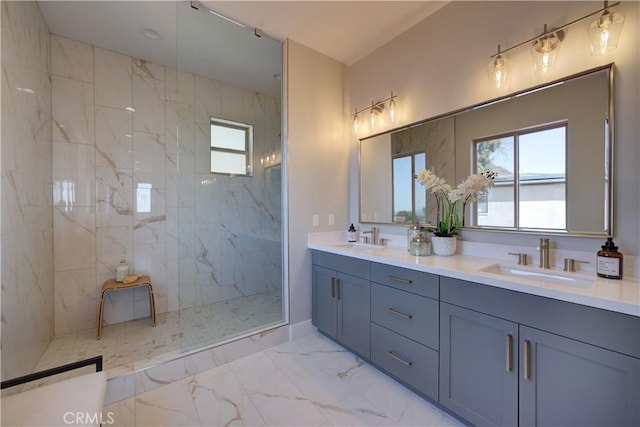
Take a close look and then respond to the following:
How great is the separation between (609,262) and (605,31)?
1168mm

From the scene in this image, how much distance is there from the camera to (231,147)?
9.55 ft

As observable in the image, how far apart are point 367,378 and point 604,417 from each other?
48.6 inches

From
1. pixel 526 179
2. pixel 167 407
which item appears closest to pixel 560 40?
pixel 526 179

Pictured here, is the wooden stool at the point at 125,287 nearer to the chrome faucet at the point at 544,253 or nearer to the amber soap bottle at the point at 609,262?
the chrome faucet at the point at 544,253

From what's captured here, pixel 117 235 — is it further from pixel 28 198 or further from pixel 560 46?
pixel 560 46

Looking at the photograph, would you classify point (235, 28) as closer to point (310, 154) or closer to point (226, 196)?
point (310, 154)

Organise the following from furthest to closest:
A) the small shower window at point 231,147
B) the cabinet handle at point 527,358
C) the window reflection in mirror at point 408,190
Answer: the small shower window at point 231,147
the window reflection in mirror at point 408,190
the cabinet handle at point 527,358

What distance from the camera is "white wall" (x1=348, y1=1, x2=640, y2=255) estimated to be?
131 centimetres

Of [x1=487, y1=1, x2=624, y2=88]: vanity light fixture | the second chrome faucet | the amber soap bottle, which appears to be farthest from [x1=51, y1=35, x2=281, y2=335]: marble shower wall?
the amber soap bottle

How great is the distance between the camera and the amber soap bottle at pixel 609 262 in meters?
1.26

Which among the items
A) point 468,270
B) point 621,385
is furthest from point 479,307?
point 621,385

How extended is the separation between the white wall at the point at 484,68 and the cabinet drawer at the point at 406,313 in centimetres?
67

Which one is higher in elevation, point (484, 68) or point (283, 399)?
point (484, 68)

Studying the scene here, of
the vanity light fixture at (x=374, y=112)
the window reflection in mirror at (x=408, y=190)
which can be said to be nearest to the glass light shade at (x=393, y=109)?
the vanity light fixture at (x=374, y=112)
